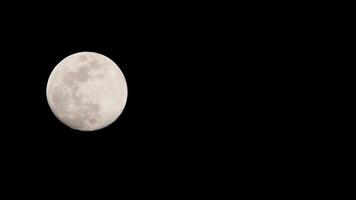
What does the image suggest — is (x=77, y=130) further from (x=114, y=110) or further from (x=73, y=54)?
(x=73, y=54)

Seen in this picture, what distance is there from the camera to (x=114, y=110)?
7.19 meters

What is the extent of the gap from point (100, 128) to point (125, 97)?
67 cm

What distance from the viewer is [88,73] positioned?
7.01m

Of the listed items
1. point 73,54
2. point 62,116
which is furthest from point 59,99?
point 73,54

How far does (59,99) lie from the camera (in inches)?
277

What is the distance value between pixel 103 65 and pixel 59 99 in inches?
35.0

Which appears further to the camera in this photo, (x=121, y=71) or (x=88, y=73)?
(x=121, y=71)

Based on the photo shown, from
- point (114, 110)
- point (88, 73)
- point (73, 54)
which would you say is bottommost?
point (114, 110)

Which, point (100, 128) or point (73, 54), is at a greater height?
point (73, 54)

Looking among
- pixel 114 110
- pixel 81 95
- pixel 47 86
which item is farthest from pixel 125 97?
pixel 47 86

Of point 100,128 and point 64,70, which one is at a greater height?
point 64,70

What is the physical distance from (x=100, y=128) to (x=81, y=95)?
2.49ft

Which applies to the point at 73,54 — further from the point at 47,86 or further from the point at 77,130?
the point at 77,130

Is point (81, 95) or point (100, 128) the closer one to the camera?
point (81, 95)
